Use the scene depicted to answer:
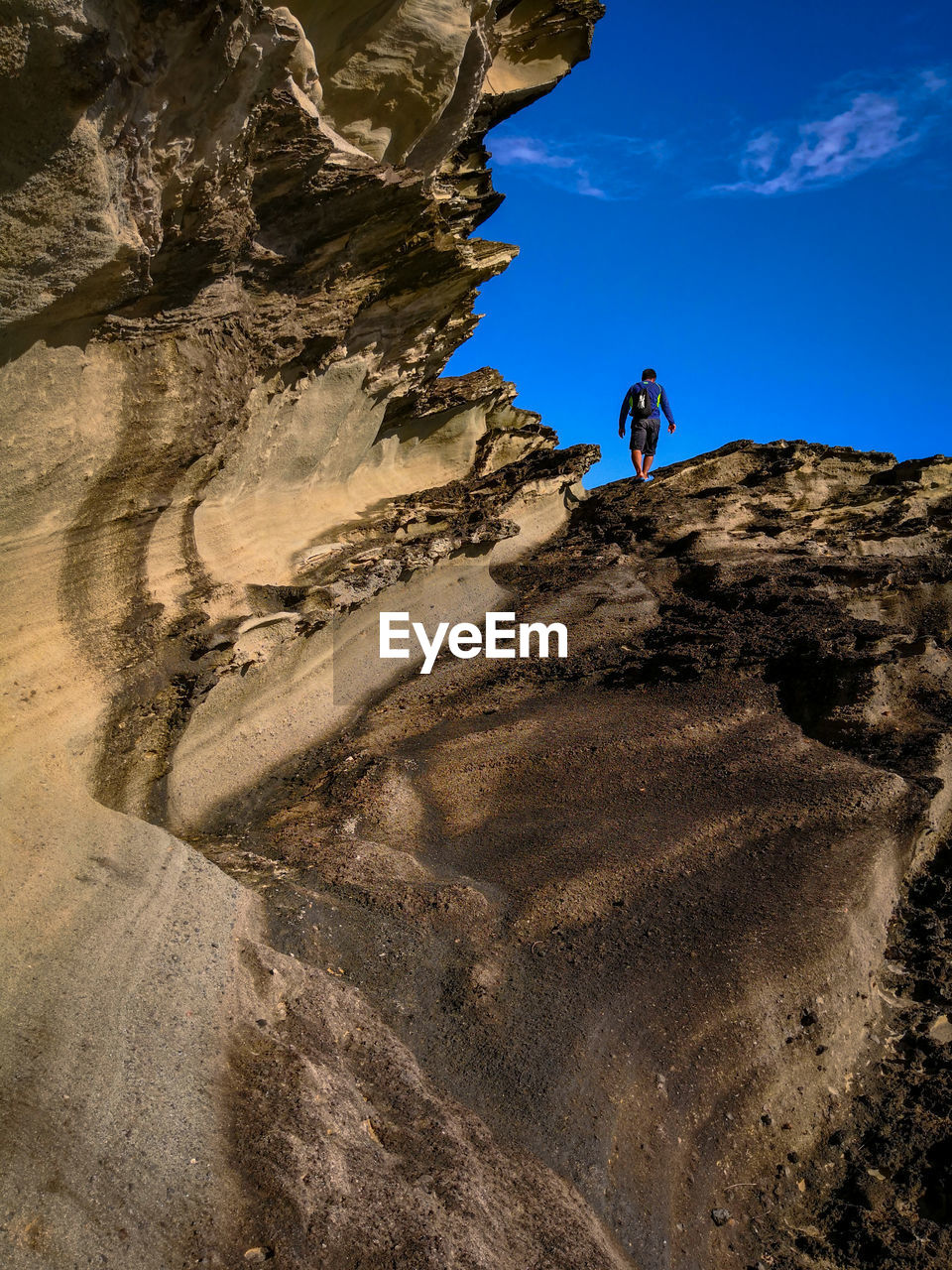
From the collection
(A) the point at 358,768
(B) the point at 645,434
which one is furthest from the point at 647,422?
(A) the point at 358,768

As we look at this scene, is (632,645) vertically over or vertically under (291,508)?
under

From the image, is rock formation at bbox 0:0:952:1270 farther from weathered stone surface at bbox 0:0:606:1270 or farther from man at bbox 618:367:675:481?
man at bbox 618:367:675:481

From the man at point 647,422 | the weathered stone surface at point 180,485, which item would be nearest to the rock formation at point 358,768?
the weathered stone surface at point 180,485

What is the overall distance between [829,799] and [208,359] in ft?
16.7

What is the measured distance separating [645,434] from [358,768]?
664 cm

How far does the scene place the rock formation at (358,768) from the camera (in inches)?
144

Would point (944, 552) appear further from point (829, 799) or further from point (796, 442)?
point (829, 799)

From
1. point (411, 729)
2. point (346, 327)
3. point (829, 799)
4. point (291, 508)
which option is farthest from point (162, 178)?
point (829, 799)

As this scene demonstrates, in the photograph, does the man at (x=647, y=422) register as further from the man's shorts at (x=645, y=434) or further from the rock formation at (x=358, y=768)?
the rock formation at (x=358, y=768)

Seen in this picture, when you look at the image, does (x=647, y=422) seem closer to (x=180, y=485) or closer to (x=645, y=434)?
(x=645, y=434)

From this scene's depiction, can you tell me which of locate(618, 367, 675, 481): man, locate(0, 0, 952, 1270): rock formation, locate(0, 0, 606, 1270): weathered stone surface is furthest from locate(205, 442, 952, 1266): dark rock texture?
locate(618, 367, 675, 481): man

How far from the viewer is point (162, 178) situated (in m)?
4.72

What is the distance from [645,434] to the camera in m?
11.7

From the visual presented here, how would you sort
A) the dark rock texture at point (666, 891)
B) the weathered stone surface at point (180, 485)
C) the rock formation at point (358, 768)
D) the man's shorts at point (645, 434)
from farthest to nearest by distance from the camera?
the man's shorts at point (645, 434)
the dark rock texture at point (666, 891)
the rock formation at point (358, 768)
the weathered stone surface at point (180, 485)
